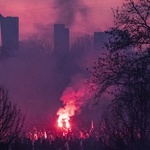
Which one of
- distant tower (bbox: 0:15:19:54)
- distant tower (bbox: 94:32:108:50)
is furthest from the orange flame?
distant tower (bbox: 0:15:19:54)

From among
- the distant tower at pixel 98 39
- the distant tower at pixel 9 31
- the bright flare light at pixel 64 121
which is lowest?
the bright flare light at pixel 64 121

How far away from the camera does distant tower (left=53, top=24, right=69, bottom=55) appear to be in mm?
75250

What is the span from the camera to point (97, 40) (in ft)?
231

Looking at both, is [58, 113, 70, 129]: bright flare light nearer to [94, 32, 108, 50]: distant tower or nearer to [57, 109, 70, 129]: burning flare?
[57, 109, 70, 129]: burning flare

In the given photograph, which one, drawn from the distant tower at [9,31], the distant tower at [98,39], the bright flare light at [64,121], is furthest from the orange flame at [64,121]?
the distant tower at [9,31]

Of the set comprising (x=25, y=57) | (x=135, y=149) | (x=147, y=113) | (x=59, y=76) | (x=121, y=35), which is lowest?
(x=135, y=149)

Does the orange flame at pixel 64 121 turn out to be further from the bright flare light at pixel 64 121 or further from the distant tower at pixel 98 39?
the distant tower at pixel 98 39

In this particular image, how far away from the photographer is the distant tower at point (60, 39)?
7525 cm

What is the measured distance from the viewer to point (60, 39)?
83.4 m

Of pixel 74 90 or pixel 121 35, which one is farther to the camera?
pixel 74 90

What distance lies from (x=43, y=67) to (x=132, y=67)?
53603 mm

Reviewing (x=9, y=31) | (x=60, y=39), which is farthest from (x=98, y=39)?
(x=9, y=31)

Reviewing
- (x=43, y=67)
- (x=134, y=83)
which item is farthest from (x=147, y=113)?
(x=43, y=67)

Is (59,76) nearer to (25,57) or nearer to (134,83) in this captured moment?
(25,57)
